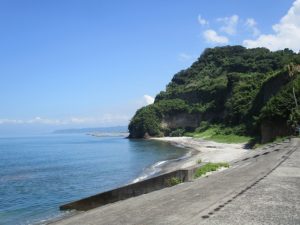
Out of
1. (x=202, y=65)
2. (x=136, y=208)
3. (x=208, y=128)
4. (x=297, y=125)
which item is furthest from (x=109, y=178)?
(x=202, y=65)

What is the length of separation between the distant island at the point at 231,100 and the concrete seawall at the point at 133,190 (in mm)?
33009

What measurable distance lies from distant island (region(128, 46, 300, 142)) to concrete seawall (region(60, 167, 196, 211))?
3301 centimetres

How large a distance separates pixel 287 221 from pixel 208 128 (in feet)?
385

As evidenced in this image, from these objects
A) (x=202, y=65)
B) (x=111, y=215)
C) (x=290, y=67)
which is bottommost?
(x=111, y=215)

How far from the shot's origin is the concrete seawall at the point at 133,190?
21.2 m

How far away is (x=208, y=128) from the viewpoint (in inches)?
4902

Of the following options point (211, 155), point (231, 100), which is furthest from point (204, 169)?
point (231, 100)

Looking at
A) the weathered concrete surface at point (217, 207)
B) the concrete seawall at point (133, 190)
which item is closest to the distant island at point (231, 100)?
the concrete seawall at point (133, 190)

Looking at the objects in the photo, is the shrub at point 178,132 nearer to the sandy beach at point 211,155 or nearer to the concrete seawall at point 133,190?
the sandy beach at point 211,155

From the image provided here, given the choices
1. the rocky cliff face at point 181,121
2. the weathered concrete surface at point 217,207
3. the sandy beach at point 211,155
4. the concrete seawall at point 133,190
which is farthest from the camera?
the rocky cliff face at point 181,121

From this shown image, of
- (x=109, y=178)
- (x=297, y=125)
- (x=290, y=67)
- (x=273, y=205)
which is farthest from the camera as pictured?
(x=290, y=67)

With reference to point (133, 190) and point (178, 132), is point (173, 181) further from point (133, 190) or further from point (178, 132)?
point (178, 132)

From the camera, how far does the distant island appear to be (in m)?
58.8

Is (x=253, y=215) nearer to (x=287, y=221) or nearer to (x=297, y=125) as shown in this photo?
(x=287, y=221)
